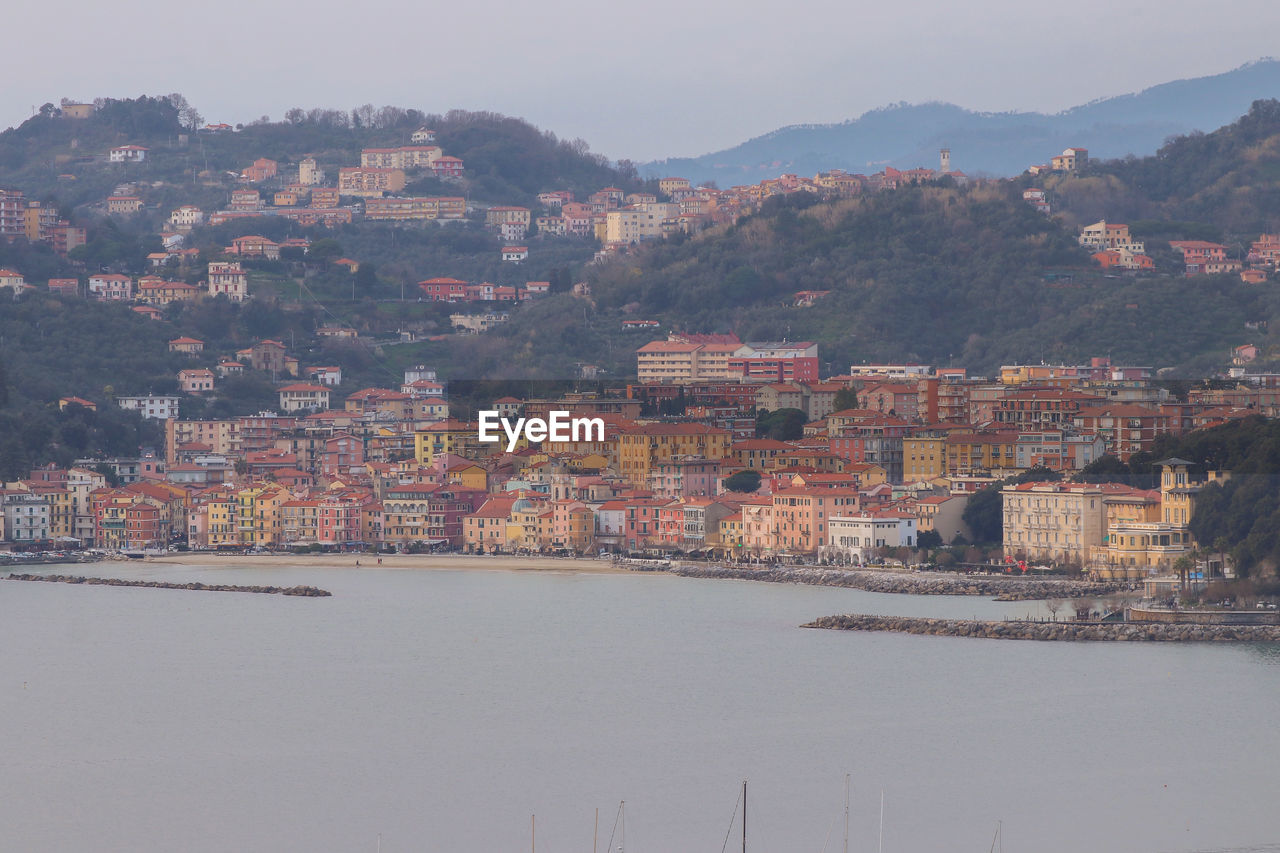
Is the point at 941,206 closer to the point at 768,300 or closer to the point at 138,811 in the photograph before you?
the point at 768,300

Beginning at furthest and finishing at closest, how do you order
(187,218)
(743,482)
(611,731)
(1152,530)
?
(187,218)
(743,482)
(1152,530)
(611,731)

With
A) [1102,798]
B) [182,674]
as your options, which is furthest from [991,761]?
[182,674]

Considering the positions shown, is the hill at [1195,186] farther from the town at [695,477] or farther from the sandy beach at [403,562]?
the sandy beach at [403,562]

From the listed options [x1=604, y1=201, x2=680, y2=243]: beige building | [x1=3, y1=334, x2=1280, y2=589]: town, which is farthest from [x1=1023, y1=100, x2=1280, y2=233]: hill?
[x1=3, y1=334, x2=1280, y2=589]: town

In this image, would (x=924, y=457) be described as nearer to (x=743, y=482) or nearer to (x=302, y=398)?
(x=743, y=482)

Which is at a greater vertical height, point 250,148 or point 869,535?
point 250,148

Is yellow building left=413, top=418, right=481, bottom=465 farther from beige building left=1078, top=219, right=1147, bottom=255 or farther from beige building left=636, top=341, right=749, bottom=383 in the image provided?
beige building left=1078, top=219, right=1147, bottom=255

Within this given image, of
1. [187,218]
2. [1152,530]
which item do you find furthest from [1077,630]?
[187,218]
